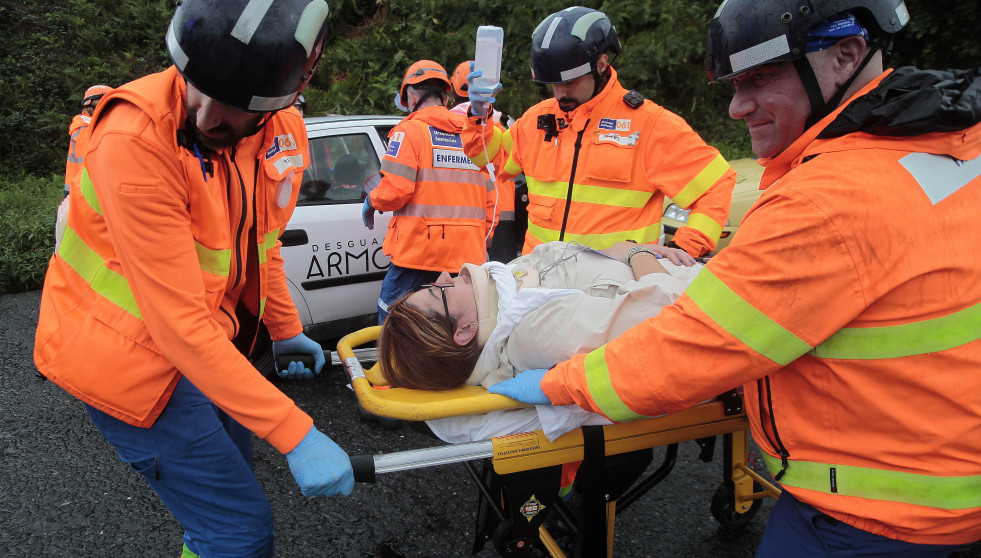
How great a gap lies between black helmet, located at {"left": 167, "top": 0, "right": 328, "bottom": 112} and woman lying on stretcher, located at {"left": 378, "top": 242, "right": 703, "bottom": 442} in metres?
1.01

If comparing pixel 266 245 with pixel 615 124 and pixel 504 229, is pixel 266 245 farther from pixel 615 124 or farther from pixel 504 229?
pixel 504 229

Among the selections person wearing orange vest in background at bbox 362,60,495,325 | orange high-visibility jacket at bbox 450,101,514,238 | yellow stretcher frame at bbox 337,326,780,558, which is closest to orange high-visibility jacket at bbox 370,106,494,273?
person wearing orange vest in background at bbox 362,60,495,325

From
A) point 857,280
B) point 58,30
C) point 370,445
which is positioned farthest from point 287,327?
point 58,30

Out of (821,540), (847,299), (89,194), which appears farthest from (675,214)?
(89,194)

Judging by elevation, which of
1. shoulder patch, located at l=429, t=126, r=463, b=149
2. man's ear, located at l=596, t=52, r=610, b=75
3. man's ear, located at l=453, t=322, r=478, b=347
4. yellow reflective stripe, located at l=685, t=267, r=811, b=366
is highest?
man's ear, located at l=596, t=52, r=610, b=75

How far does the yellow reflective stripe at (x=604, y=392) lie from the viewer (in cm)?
146

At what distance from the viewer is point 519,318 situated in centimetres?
218

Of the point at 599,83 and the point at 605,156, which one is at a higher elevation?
the point at 599,83

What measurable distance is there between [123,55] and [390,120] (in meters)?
9.80

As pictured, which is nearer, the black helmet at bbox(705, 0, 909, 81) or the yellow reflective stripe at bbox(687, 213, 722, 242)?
the black helmet at bbox(705, 0, 909, 81)

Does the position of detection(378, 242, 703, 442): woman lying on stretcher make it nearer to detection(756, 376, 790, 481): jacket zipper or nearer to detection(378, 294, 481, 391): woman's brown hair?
detection(378, 294, 481, 391): woman's brown hair

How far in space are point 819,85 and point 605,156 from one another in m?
1.59

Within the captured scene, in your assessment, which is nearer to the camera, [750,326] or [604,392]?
[750,326]

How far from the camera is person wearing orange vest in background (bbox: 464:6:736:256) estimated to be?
2.84 meters
